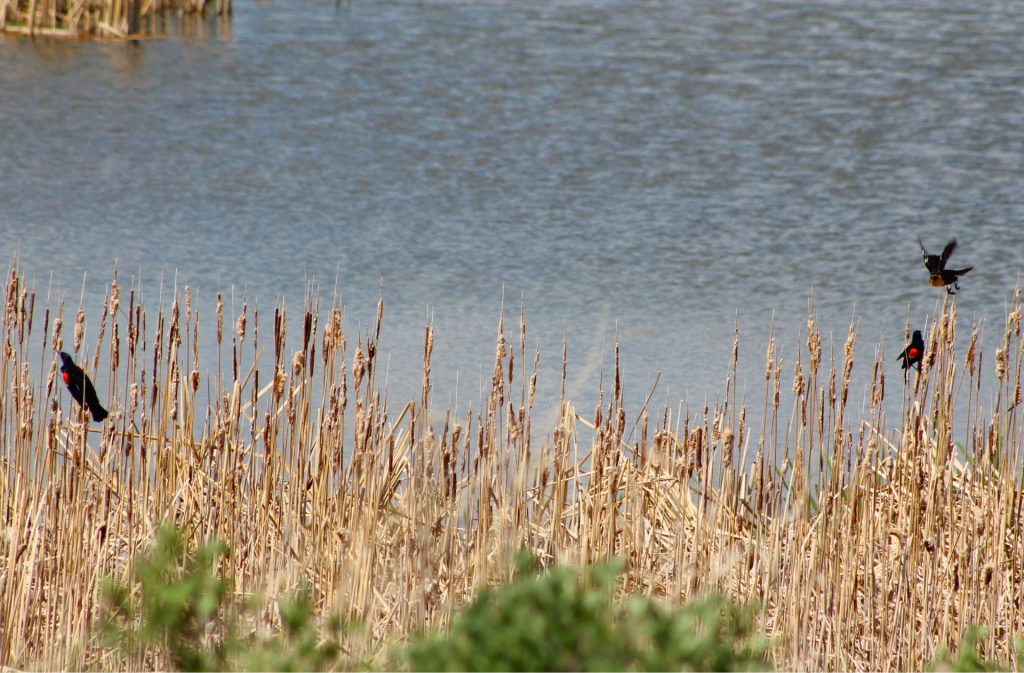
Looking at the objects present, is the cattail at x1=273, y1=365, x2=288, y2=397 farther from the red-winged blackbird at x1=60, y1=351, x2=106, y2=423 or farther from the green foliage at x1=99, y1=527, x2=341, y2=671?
the green foliage at x1=99, y1=527, x2=341, y2=671

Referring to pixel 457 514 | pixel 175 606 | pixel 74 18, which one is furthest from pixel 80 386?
pixel 74 18

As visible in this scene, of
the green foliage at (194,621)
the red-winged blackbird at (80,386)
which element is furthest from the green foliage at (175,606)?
the red-winged blackbird at (80,386)

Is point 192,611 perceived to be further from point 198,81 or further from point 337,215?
point 198,81

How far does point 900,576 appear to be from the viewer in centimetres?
298

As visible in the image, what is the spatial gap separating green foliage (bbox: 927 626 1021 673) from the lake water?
1.03 metres

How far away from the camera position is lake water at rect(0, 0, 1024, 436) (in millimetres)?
5441

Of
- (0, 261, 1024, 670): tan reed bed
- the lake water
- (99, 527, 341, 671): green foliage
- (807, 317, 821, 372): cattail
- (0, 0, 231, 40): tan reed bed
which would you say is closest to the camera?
(99, 527, 341, 671): green foliage

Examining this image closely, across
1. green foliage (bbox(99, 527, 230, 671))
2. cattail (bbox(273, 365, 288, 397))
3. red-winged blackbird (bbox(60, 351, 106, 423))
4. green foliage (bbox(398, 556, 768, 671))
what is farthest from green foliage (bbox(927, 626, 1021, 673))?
red-winged blackbird (bbox(60, 351, 106, 423))

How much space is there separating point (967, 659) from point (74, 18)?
400 inches

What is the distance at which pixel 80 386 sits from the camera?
3.03m

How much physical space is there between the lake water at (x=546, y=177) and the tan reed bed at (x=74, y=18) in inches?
10.6

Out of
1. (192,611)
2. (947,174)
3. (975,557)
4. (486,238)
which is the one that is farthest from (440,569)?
(947,174)

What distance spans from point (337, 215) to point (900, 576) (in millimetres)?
4152

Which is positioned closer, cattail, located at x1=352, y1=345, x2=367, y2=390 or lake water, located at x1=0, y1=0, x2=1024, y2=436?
cattail, located at x1=352, y1=345, x2=367, y2=390
